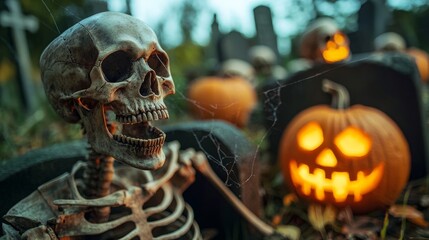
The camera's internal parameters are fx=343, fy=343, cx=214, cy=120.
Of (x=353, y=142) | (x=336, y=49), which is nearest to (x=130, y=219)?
(x=353, y=142)

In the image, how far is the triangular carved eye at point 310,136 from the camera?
1.85 m

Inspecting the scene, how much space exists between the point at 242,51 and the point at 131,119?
20.6ft

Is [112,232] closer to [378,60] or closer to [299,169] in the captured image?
[299,169]

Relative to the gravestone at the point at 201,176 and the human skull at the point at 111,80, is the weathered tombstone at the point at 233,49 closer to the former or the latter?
the gravestone at the point at 201,176

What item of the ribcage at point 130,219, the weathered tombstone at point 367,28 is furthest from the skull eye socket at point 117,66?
the weathered tombstone at point 367,28

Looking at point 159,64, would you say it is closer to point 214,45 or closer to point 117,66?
point 117,66

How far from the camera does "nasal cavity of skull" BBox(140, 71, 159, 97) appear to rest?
0.93m

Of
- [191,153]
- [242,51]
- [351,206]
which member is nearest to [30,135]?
[191,153]

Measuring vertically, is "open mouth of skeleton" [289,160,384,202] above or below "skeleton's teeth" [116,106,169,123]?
below

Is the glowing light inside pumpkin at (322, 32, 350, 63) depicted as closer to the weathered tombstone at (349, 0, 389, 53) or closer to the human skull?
the weathered tombstone at (349, 0, 389, 53)

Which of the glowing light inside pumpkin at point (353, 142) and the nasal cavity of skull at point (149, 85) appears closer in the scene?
the nasal cavity of skull at point (149, 85)

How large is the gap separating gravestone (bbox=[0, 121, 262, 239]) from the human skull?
34 cm

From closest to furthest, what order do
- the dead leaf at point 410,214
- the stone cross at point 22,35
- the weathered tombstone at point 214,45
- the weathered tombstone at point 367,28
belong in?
the weathered tombstone at point 214,45
the dead leaf at point 410,214
the stone cross at point 22,35
the weathered tombstone at point 367,28

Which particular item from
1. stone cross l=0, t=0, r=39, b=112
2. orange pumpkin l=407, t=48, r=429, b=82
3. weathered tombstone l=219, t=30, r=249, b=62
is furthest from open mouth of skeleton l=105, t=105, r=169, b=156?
orange pumpkin l=407, t=48, r=429, b=82
